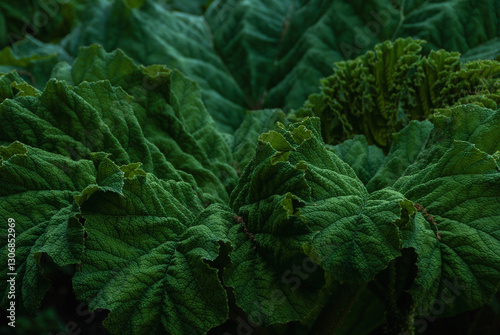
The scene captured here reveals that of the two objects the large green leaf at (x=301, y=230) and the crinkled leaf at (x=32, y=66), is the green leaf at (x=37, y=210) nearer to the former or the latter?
the large green leaf at (x=301, y=230)

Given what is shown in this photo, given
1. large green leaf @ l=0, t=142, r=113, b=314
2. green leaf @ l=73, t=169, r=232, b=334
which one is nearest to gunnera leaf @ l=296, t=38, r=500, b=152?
green leaf @ l=73, t=169, r=232, b=334

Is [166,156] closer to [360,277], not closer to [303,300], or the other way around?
[303,300]

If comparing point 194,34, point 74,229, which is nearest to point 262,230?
point 74,229

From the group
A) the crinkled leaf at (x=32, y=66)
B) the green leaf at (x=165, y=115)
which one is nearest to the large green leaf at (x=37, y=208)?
the green leaf at (x=165, y=115)

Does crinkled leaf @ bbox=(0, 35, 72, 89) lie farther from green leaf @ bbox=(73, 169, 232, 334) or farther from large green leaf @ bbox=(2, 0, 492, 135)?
green leaf @ bbox=(73, 169, 232, 334)

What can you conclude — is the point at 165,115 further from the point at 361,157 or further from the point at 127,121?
the point at 361,157

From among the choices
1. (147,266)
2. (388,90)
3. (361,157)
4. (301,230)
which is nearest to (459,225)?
(301,230)

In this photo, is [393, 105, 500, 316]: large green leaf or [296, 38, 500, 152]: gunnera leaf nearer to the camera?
[393, 105, 500, 316]: large green leaf
